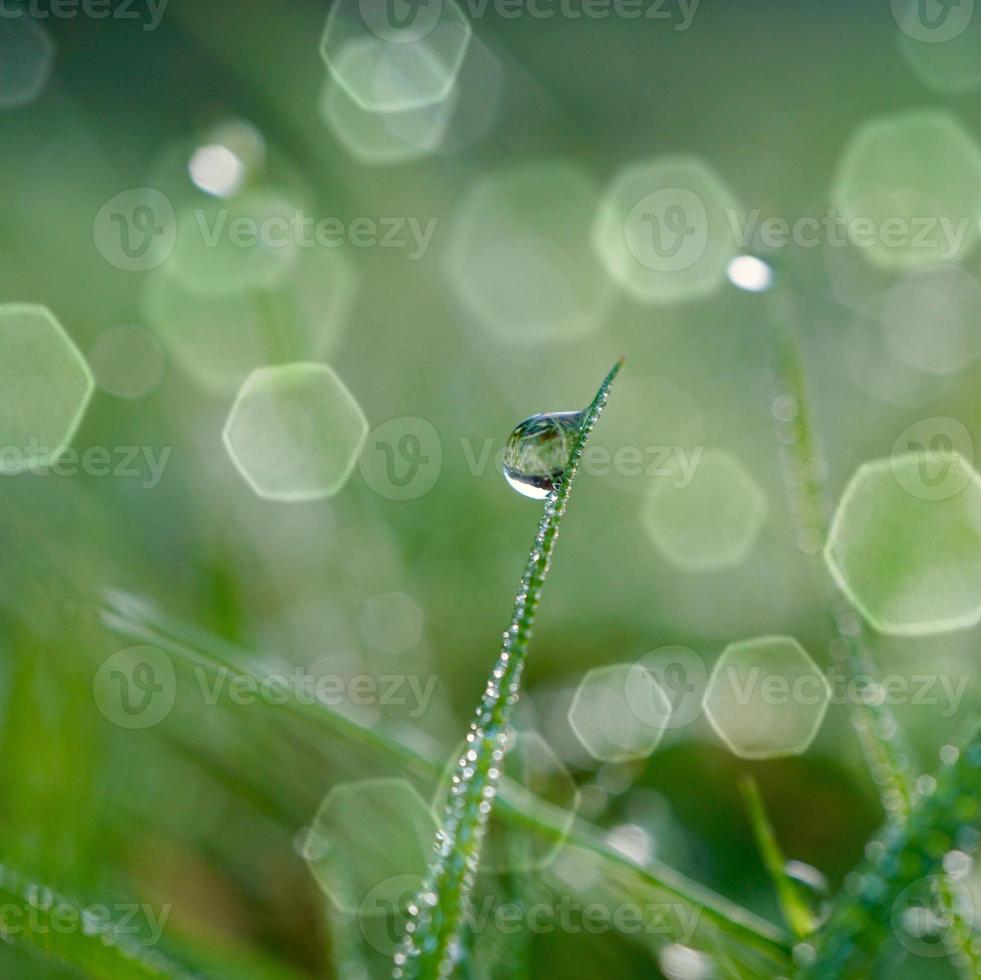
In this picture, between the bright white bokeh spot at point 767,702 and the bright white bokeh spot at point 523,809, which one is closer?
the bright white bokeh spot at point 523,809

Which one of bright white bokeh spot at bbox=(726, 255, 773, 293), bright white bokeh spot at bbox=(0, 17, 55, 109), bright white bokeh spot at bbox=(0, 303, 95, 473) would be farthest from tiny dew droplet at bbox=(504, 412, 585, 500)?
bright white bokeh spot at bbox=(0, 17, 55, 109)

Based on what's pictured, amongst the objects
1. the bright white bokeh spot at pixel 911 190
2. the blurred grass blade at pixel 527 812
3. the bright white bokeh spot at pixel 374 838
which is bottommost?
the bright white bokeh spot at pixel 374 838

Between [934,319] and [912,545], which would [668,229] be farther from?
[912,545]

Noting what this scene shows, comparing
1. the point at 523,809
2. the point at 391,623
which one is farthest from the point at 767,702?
the point at 523,809

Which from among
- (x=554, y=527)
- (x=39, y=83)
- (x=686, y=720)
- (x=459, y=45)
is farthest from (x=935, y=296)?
(x=39, y=83)

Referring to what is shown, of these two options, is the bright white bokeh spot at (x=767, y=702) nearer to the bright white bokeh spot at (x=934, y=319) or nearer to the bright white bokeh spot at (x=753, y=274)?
the bright white bokeh spot at (x=753, y=274)

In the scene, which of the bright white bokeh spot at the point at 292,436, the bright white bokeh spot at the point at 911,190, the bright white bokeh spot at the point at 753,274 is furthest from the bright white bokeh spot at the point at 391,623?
the bright white bokeh spot at the point at 911,190
